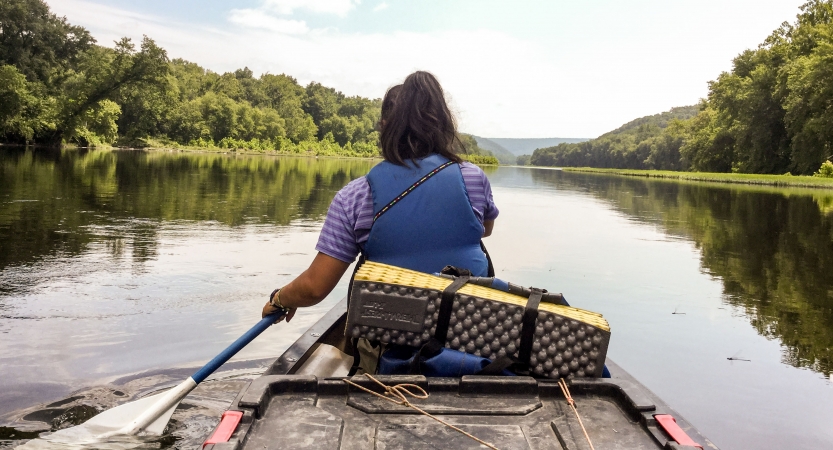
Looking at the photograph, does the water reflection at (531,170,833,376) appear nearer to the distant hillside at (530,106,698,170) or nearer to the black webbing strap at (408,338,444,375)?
the black webbing strap at (408,338,444,375)

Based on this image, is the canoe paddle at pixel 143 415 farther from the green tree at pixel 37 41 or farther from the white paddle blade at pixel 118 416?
the green tree at pixel 37 41

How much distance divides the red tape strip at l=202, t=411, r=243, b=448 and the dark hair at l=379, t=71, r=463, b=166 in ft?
4.30

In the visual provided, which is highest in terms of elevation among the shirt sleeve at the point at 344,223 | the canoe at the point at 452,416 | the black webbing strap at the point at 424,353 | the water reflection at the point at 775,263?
the shirt sleeve at the point at 344,223

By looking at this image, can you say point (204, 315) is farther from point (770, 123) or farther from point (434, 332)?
point (770, 123)

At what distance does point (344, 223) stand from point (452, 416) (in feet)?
3.34

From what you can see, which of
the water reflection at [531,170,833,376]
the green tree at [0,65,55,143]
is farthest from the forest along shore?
the water reflection at [531,170,833,376]

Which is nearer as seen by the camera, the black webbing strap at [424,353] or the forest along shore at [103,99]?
the black webbing strap at [424,353]

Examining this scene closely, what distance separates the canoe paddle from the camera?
3650mm

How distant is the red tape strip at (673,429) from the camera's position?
2.04 metres

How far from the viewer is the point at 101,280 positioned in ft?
23.9

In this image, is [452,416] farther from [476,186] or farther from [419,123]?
[419,123]

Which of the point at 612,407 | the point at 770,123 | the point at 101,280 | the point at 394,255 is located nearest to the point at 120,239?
the point at 101,280

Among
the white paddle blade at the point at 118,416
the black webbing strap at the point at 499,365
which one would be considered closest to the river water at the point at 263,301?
the white paddle blade at the point at 118,416

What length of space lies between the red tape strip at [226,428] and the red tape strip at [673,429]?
4.34 feet
